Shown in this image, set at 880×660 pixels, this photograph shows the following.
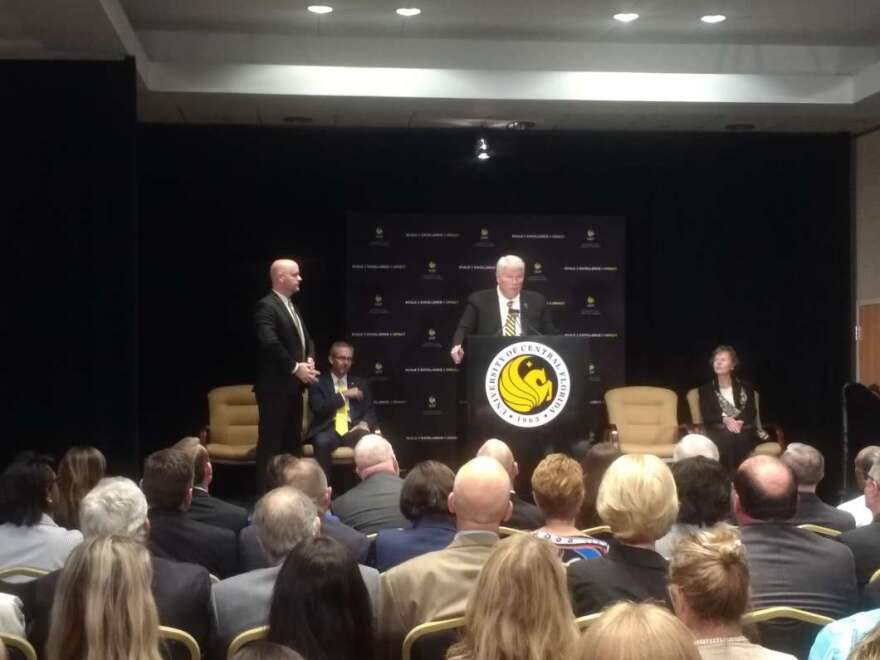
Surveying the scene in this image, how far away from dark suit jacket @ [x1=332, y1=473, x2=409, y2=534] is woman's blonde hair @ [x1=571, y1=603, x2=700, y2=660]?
9.78 ft

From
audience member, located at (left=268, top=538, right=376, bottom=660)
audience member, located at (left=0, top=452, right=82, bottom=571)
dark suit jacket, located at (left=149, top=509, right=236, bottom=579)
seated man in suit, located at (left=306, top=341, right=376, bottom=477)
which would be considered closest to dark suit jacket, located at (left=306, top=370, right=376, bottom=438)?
seated man in suit, located at (left=306, top=341, right=376, bottom=477)

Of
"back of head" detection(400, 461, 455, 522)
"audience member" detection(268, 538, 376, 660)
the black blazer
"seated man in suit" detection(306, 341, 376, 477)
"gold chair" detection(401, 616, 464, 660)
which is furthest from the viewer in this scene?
"seated man in suit" detection(306, 341, 376, 477)

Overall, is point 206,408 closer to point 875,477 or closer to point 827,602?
point 875,477

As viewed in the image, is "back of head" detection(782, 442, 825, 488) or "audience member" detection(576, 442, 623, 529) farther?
"back of head" detection(782, 442, 825, 488)

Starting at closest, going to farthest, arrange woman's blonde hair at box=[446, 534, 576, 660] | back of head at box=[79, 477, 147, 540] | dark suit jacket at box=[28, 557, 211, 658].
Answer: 1. woman's blonde hair at box=[446, 534, 576, 660]
2. dark suit jacket at box=[28, 557, 211, 658]
3. back of head at box=[79, 477, 147, 540]

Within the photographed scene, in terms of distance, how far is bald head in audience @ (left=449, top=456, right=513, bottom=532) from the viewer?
3.48m

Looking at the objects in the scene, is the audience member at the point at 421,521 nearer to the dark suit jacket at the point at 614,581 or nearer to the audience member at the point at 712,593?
the dark suit jacket at the point at 614,581

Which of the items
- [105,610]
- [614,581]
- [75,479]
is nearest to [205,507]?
[75,479]

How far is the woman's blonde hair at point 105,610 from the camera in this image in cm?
241

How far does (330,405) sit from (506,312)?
5.62 feet

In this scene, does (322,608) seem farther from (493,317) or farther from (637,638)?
(493,317)

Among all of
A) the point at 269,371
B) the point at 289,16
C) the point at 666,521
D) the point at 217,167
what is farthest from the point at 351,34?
the point at 666,521

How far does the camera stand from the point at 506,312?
7.66m

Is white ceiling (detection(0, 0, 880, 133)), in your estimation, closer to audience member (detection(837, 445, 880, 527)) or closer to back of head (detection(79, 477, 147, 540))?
audience member (detection(837, 445, 880, 527))
